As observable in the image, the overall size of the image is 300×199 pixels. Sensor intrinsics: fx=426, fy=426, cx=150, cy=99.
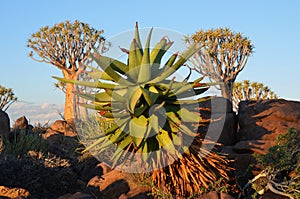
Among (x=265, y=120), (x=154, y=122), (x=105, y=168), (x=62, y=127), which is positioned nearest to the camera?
(x=154, y=122)

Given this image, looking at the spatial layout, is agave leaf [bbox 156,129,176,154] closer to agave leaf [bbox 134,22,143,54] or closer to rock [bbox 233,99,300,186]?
agave leaf [bbox 134,22,143,54]

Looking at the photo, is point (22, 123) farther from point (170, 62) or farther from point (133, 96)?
point (133, 96)

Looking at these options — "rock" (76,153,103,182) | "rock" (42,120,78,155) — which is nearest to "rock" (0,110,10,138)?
"rock" (42,120,78,155)

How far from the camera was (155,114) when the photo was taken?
5.88 metres

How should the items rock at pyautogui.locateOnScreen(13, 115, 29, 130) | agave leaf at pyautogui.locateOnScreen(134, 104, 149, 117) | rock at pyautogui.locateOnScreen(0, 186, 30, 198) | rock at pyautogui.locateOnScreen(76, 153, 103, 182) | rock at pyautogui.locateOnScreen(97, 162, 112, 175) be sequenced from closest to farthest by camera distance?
agave leaf at pyautogui.locateOnScreen(134, 104, 149, 117) < rock at pyautogui.locateOnScreen(0, 186, 30, 198) < rock at pyautogui.locateOnScreen(97, 162, 112, 175) < rock at pyautogui.locateOnScreen(76, 153, 103, 182) < rock at pyautogui.locateOnScreen(13, 115, 29, 130)

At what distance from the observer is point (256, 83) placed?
31.1m

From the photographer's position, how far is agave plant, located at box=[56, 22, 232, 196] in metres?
5.88

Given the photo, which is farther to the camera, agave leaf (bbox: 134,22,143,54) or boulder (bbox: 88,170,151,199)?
boulder (bbox: 88,170,151,199)

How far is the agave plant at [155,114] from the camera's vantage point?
19.3 feet

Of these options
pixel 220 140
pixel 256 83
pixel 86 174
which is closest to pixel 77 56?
pixel 256 83

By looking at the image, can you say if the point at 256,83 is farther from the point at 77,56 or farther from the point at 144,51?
the point at 144,51

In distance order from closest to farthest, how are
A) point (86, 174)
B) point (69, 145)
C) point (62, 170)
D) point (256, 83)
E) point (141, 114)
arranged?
point (141, 114) → point (62, 170) → point (86, 174) → point (69, 145) → point (256, 83)

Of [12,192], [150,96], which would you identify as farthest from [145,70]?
[12,192]

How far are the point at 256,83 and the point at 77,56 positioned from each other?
13.2 meters
